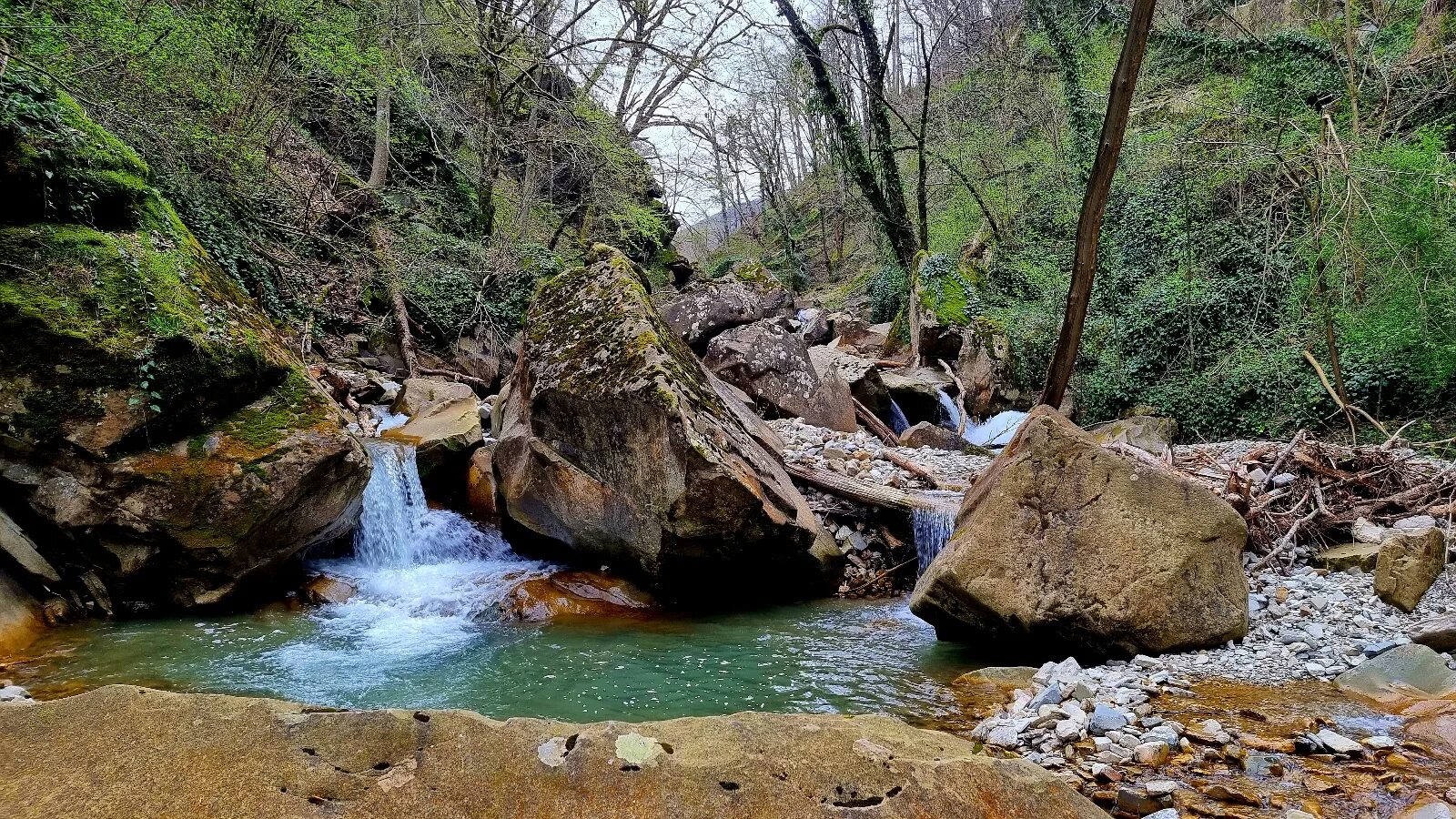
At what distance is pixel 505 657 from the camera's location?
17.1 ft

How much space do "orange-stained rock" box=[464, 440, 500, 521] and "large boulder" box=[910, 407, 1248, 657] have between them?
→ 4.79m

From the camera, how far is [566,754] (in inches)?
81.8

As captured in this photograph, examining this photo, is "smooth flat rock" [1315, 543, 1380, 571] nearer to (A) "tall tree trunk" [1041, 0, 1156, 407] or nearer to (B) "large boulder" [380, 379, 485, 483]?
(A) "tall tree trunk" [1041, 0, 1156, 407]

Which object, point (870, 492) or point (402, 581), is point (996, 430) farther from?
point (402, 581)

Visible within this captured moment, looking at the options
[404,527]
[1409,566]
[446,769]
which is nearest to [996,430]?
[1409,566]

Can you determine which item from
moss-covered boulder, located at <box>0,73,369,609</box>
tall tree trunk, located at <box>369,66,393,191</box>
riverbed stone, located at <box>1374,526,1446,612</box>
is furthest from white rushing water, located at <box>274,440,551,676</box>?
tall tree trunk, located at <box>369,66,393,191</box>

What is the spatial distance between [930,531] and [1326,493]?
3.24 m

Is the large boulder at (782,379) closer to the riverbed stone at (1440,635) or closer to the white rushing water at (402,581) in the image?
the white rushing water at (402,581)

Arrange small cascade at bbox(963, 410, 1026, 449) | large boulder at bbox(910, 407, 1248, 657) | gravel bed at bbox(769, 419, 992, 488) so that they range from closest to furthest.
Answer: large boulder at bbox(910, 407, 1248, 657)
gravel bed at bbox(769, 419, 992, 488)
small cascade at bbox(963, 410, 1026, 449)

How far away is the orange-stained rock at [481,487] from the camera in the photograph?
7.86 metres

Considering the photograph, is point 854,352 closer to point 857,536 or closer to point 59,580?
point 857,536

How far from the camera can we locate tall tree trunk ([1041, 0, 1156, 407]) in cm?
647

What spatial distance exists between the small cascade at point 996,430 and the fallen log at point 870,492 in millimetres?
4530

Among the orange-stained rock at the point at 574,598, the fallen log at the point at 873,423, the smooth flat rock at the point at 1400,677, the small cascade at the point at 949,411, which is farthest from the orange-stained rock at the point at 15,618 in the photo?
the small cascade at the point at 949,411
